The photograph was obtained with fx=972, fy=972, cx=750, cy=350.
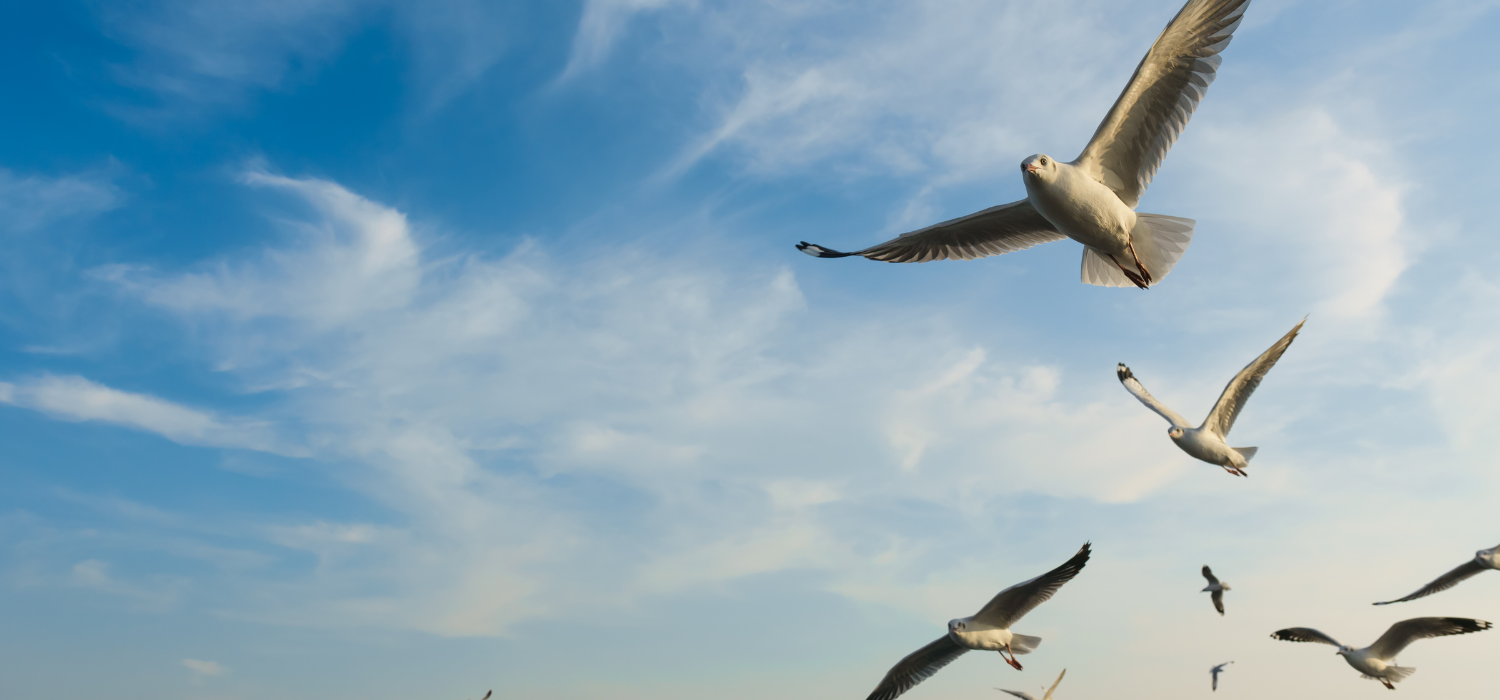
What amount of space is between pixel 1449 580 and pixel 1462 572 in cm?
20

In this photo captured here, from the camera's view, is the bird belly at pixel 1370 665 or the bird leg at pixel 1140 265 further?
the bird belly at pixel 1370 665

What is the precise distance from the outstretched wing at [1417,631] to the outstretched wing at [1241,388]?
4.08 meters

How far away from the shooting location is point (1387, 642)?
14.3 metres

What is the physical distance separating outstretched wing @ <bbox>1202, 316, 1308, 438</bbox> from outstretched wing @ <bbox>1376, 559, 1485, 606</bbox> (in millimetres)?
3784

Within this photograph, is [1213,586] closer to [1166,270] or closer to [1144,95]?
[1166,270]

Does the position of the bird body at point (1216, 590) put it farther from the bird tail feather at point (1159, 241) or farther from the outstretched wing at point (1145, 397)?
the bird tail feather at point (1159, 241)

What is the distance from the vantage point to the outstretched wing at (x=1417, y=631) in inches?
521

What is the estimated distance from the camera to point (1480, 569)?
13492mm

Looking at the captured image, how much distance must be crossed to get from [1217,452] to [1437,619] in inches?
166

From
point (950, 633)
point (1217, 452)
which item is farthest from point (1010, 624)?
point (1217, 452)

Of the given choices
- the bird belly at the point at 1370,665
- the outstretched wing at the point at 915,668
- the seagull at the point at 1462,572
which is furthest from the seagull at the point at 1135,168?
the bird belly at the point at 1370,665

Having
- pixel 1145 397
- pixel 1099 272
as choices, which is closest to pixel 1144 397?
pixel 1145 397

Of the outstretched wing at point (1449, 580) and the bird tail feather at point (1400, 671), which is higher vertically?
the outstretched wing at point (1449, 580)

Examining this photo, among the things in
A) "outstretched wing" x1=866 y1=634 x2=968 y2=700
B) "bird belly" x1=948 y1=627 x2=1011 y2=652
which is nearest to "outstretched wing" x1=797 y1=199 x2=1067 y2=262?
"bird belly" x1=948 y1=627 x2=1011 y2=652
